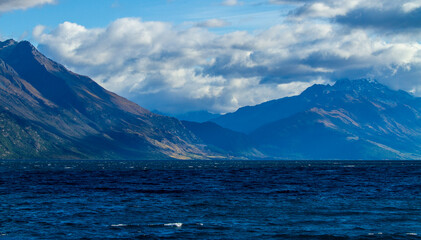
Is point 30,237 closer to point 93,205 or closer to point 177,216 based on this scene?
point 177,216

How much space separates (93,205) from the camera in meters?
81.8

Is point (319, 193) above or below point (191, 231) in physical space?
above

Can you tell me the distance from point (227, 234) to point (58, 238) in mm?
18524

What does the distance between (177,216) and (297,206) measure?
875 inches

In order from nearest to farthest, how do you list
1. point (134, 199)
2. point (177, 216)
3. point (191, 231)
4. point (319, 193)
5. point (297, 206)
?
1. point (191, 231)
2. point (177, 216)
3. point (297, 206)
4. point (134, 199)
5. point (319, 193)

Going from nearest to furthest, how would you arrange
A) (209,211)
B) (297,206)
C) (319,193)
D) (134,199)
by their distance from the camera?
(209,211), (297,206), (134,199), (319,193)

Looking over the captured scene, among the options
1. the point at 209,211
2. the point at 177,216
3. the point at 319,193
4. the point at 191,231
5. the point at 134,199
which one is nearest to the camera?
the point at 191,231

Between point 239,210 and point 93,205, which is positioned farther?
point 93,205

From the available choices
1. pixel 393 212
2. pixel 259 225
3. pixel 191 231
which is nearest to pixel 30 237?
pixel 191 231

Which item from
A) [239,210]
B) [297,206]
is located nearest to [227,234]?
[239,210]

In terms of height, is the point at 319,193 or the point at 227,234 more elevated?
the point at 319,193

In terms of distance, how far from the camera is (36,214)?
70.9 metres

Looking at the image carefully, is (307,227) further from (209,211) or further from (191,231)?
(209,211)

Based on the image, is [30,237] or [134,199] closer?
[30,237]
